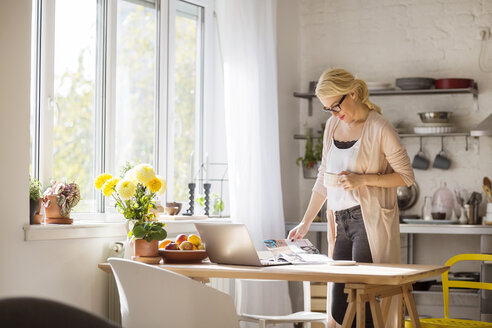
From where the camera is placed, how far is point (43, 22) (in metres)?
3.62

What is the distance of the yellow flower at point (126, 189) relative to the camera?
319 centimetres

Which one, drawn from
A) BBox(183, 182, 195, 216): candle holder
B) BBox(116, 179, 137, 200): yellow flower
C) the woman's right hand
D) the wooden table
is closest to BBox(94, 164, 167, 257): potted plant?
BBox(116, 179, 137, 200): yellow flower

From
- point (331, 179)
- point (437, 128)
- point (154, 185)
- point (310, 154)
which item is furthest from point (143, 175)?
point (437, 128)

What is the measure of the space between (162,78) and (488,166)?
2.41m

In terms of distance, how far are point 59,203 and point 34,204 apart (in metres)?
0.14

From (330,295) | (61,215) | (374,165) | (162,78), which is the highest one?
(162,78)

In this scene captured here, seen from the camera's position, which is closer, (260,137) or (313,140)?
(260,137)

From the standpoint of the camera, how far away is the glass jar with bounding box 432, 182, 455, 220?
5.18m

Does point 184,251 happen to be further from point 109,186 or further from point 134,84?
point 134,84

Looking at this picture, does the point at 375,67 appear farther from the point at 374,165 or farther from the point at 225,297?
the point at 225,297

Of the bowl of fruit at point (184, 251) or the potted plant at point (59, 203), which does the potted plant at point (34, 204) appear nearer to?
the potted plant at point (59, 203)

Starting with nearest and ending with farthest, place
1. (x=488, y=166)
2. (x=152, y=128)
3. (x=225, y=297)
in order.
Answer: (x=225, y=297)
(x=152, y=128)
(x=488, y=166)

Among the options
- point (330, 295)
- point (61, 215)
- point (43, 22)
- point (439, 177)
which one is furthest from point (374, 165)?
point (439, 177)

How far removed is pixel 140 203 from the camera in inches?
125
